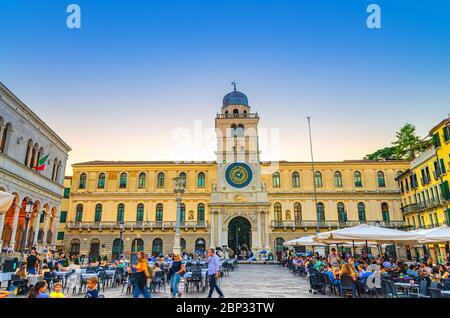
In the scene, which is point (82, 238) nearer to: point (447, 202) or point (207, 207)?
point (207, 207)

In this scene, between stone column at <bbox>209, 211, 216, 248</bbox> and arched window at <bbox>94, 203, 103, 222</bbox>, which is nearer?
stone column at <bbox>209, 211, 216, 248</bbox>

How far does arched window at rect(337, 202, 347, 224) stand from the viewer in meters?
38.2

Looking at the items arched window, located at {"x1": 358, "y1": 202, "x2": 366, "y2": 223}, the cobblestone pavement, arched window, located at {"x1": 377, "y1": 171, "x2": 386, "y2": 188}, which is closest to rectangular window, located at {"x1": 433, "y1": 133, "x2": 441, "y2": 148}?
arched window, located at {"x1": 377, "y1": 171, "x2": 386, "y2": 188}

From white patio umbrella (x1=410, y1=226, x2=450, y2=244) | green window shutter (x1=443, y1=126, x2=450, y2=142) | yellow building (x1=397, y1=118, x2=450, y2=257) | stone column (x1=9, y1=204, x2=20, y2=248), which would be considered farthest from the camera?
yellow building (x1=397, y1=118, x2=450, y2=257)

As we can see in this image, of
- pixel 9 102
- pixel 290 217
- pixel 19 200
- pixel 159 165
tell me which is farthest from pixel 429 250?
pixel 9 102

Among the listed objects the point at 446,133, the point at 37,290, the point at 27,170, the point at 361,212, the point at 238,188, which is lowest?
the point at 37,290

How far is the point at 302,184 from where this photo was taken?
39594 millimetres

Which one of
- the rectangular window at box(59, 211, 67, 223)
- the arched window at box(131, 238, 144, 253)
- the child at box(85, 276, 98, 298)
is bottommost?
the child at box(85, 276, 98, 298)

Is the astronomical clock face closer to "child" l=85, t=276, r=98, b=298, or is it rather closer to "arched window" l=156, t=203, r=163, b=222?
"arched window" l=156, t=203, r=163, b=222

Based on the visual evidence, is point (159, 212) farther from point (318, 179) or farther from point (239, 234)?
point (318, 179)

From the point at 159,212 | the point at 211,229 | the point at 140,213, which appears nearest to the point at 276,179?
the point at 211,229

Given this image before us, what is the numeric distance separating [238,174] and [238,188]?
6.03ft

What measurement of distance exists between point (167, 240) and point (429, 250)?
2857cm

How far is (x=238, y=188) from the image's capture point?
38219 millimetres
